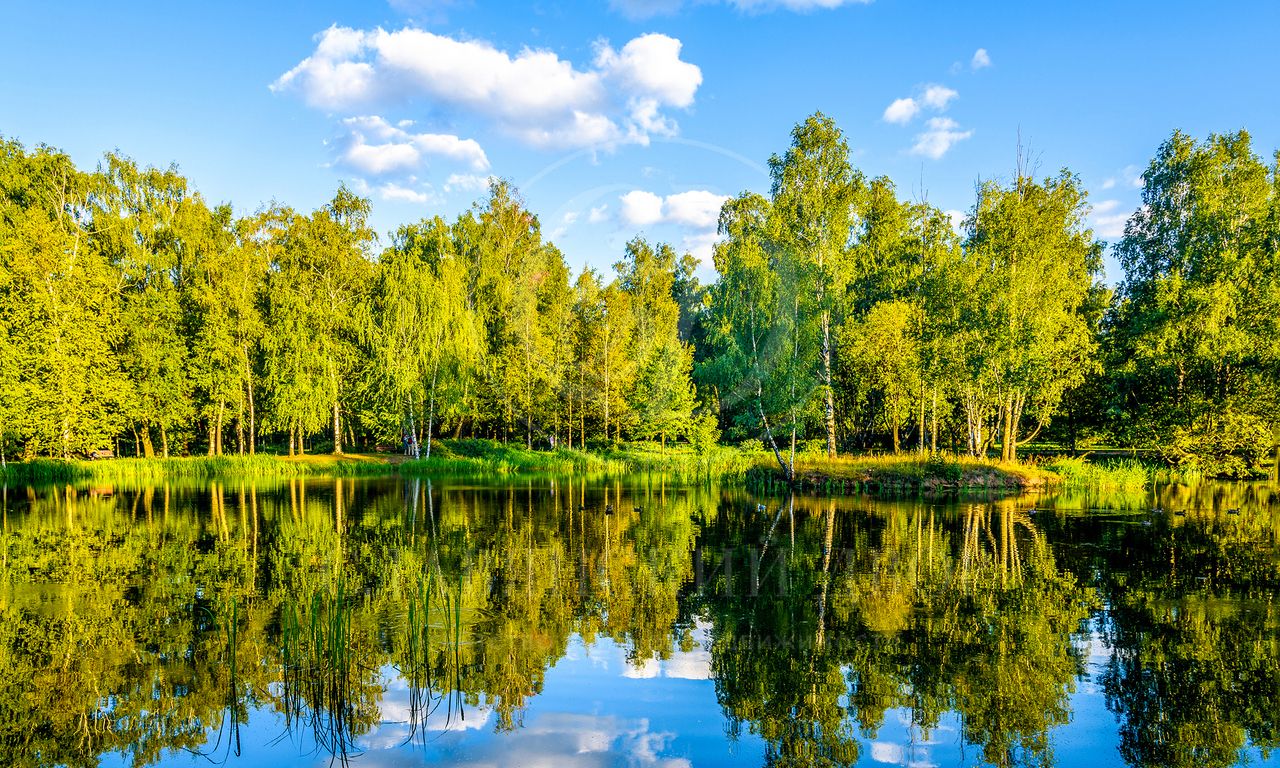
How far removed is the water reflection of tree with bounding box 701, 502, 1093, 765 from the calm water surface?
0.17 feet

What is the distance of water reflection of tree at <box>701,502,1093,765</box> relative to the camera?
8.47m

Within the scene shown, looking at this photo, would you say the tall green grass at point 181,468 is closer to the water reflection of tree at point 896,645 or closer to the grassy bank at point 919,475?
the grassy bank at point 919,475

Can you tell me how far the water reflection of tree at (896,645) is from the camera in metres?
8.47

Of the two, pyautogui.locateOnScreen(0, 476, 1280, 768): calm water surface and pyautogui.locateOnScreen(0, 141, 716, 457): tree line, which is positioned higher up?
pyautogui.locateOnScreen(0, 141, 716, 457): tree line

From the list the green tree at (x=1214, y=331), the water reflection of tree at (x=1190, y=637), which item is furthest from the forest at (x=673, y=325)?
the water reflection of tree at (x=1190, y=637)

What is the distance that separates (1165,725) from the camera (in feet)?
27.1

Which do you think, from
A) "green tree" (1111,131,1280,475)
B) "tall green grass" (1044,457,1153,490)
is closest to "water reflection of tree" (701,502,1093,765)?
"tall green grass" (1044,457,1153,490)

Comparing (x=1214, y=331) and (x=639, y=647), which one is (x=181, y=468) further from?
(x=1214, y=331)

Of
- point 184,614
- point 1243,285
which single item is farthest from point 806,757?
point 1243,285

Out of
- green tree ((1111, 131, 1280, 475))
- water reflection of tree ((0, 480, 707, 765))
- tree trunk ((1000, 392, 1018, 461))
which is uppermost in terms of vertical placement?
green tree ((1111, 131, 1280, 475))

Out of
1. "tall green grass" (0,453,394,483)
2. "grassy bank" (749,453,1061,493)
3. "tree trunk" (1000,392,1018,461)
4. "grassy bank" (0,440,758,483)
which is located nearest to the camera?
"grassy bank" (749,453,1061,493)

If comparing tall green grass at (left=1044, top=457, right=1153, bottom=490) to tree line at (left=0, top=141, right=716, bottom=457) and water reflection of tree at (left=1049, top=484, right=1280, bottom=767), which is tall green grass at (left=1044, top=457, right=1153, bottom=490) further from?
tree line at (left=0, top=141, right=716, bottom=457)

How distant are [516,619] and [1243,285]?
146ft

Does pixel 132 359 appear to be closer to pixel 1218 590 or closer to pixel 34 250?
pixel 34 250
